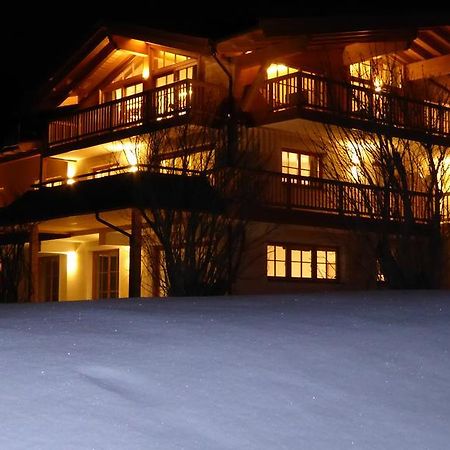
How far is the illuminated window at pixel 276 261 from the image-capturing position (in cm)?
2445

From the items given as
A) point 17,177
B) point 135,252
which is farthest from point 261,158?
point 17,177

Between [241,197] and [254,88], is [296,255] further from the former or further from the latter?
[254,88]

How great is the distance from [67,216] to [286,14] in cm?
736

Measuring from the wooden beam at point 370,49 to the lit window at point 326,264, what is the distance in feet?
16.7

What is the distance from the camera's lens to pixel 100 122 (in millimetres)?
27312

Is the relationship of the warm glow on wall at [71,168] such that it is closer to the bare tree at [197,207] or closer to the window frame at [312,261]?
the bare tree at [197,207]

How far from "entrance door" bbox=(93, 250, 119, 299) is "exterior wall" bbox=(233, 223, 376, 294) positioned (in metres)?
5.20

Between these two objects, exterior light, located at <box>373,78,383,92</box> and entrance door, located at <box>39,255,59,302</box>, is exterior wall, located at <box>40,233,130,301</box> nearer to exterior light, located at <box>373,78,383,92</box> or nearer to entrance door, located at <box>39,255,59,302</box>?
entrance door, located at <box>39,255,59,302</box>

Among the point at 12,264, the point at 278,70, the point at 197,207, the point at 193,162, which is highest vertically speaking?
the point at 278,70

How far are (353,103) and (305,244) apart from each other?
4.05 meters

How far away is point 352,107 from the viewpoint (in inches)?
928

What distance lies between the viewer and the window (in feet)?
82.8

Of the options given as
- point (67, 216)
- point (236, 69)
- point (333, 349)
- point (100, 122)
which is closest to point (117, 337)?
point (333, 349)

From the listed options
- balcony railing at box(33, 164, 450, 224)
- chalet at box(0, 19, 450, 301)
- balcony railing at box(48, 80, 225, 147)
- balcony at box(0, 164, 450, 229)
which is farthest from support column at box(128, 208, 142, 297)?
balcony railing at box(48, 80, 225, 147)
